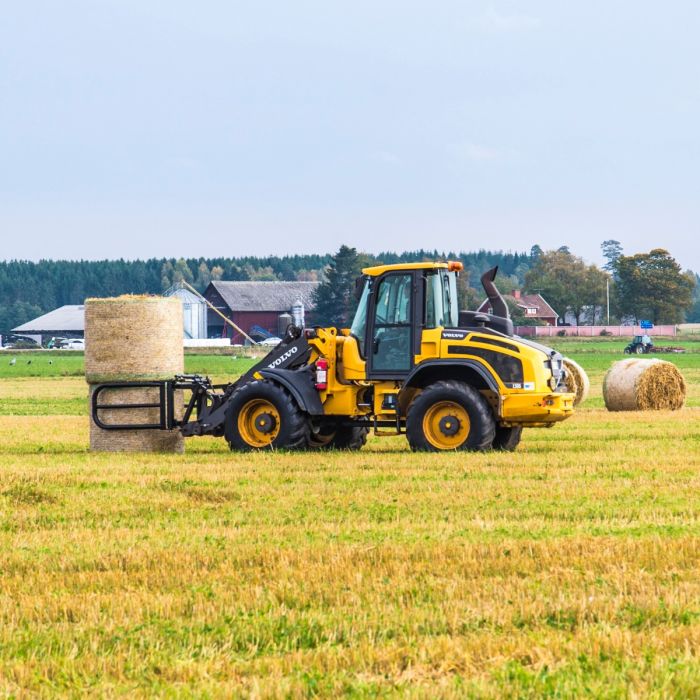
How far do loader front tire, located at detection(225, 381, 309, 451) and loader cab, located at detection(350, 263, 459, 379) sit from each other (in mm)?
1108

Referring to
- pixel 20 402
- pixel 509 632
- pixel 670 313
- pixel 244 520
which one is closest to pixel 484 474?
pixel 244 520

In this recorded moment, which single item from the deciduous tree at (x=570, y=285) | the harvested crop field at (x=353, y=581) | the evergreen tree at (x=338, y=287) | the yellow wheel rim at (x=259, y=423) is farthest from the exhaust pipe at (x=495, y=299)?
the deciduous tree at (x=570, y=285)

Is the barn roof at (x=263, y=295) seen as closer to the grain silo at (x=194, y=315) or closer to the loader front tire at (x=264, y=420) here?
the grain silo at (x=194, y=315)

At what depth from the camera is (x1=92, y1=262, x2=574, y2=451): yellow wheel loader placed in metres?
16.9

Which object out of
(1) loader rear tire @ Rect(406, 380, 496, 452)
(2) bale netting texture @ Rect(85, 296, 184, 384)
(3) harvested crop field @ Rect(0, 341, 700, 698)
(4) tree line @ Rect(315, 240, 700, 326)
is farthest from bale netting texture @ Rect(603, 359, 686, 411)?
(4) tree line @ Rect(315, 240, 700, 326)

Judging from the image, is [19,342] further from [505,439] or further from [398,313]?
[398,313]

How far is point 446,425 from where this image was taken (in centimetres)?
1705

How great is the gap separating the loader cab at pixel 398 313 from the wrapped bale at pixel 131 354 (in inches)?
98.7

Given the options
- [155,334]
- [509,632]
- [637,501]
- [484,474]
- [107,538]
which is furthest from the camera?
[155,334]

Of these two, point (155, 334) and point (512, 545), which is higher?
point (155, 334)

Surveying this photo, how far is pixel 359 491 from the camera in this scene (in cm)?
1257

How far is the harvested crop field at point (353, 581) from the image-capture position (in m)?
6.09

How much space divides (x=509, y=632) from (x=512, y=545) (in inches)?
93.8

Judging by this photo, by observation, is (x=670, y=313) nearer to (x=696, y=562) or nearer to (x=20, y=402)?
(x=20, y=402)
